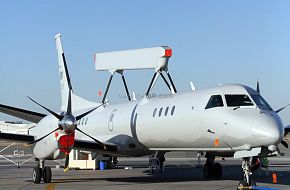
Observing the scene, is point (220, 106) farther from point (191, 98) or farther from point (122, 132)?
point (122, 132)

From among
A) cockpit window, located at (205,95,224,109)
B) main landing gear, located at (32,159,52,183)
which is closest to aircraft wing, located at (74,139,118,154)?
main landing gear, located at (32,159,52,183)

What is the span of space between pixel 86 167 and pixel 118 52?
910 centimetres

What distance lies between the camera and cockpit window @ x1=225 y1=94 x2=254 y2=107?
51.9 ft

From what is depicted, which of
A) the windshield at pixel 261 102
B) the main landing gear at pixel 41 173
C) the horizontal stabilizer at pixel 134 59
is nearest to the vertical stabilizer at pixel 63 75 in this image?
the horizontal stabilizer at pixel 134 59

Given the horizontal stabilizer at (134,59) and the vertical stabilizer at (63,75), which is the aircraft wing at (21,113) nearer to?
the vertical stabilizer at (63,75)

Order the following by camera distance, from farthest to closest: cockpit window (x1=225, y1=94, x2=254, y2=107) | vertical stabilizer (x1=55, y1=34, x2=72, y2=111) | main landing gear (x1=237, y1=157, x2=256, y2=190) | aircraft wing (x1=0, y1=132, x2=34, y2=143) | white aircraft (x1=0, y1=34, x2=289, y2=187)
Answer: vertical stabilizer (x1=55, y1=34, x2=72, y2=111) → aircraft wing (x1=0, y1=132, x2=34, y2=143) → cockpit window (x1=225, y1=94, x2=254, y2=107) → white aircraft (x1=0, y1=34, x2=289, y2=187) → main landing gear (x1=237, y1=157, x2=256, y2=190)

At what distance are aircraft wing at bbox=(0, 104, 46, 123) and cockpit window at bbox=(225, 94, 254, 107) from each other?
9090mm

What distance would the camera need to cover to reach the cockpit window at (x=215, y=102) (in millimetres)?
16178

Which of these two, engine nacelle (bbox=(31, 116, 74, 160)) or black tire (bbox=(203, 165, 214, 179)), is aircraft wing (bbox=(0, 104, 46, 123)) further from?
black tire (bbox=(203, 165, 214, 179))

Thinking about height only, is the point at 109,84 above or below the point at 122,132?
above

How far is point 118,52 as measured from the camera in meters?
36.2

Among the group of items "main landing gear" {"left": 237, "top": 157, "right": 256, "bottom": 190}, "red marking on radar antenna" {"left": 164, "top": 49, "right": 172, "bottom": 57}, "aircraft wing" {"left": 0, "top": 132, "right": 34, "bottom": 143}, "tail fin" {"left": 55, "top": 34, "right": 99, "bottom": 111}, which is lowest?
"main landing gear" {"left": 237, "top": 157, "right": 256, "bottom": 190}

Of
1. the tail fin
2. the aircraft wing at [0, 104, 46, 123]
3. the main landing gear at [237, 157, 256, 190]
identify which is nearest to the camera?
the main landing gear at [237, 157, 256, 190]

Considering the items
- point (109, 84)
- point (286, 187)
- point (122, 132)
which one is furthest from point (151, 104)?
point (109, 84)
